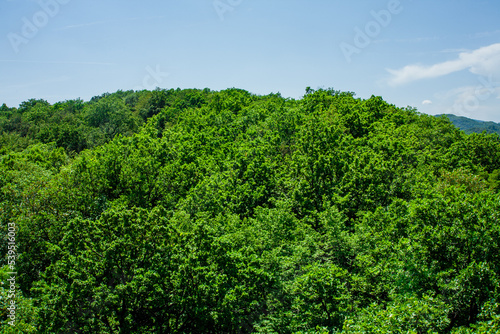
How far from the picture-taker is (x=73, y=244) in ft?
59.3

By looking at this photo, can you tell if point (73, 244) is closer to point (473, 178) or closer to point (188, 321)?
point (188, 321)

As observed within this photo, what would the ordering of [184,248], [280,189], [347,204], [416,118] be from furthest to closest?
[416,118] → [280,189] → [347,204] → [184,248]

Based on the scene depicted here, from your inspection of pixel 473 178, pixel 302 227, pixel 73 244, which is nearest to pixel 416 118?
pixel 473 178

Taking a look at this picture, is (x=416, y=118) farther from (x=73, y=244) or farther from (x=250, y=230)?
(x=73, y=244)

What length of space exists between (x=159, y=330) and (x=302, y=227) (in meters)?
11.7

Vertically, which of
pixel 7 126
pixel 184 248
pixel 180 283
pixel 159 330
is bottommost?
pixel 159 330

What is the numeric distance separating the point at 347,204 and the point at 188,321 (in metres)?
16.4

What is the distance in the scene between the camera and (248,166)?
1275 inches

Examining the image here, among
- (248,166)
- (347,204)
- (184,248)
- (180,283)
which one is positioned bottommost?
(180,283)

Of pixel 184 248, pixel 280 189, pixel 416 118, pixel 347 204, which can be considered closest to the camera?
pixel 184 248

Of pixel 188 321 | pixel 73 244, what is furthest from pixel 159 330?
pixel 73 244

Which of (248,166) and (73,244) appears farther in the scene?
(248,166)

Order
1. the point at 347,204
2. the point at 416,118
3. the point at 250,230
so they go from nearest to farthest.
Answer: the point at 250,230
the point at 347,204
the point at 416,118

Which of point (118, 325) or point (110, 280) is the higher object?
point (110, 280)
